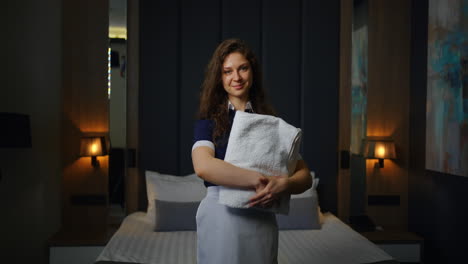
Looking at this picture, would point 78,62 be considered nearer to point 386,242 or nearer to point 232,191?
point 232,191

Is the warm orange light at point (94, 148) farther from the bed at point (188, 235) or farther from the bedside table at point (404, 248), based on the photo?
the bedside table at point (404, 248)

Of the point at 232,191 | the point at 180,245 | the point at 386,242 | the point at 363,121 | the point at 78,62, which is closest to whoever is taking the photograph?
the point at 232,191

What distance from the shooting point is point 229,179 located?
1259mm

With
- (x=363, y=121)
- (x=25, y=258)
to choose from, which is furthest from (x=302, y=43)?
(x=25, y=258)

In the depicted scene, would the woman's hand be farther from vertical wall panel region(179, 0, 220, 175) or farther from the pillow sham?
vertical wall panel region(179, 0, 220, 175)

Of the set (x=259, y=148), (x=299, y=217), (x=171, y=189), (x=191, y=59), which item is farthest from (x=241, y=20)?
(x=259, y=148)

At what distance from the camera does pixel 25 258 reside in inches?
118

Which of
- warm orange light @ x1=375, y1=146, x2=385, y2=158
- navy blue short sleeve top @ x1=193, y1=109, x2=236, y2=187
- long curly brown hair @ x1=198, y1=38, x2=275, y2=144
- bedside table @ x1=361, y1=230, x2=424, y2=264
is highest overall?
long curly brown hair @ x1=198, y1=38, x2=275, y2=144

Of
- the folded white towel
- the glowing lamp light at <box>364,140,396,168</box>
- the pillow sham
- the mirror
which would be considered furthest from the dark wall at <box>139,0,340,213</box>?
the folded white towel

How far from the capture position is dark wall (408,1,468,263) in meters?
2.71

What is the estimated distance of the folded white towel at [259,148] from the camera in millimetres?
1291

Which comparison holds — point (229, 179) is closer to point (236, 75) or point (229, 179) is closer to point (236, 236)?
point (236, 236)

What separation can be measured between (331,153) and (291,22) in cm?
101

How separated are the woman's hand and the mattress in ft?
3.31
